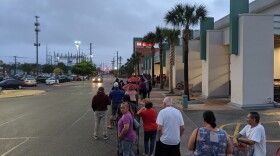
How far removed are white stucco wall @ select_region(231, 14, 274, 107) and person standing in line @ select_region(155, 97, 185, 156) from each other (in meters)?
14.2

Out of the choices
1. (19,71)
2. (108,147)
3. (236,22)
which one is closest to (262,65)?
(236,22)

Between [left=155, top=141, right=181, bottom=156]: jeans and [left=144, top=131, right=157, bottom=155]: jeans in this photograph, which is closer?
[left=155, top=141, right=181, bottom=156]: jeans

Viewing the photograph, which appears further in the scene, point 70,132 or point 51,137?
point 70,132

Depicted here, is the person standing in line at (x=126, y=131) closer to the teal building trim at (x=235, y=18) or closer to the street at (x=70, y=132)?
the street at (x=70, y=132)

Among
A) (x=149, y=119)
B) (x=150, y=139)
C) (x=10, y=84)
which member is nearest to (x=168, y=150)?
(x=149, y=119)

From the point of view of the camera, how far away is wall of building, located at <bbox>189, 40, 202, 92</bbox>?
3706cm

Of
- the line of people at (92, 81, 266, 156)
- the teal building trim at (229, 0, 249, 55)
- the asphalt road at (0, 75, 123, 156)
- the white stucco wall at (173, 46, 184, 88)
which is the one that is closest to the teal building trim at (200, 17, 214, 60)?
the teal building trim at (229, 0, 249, 55)

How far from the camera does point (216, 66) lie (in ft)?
90.5

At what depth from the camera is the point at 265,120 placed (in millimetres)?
15727

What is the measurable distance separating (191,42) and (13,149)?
28.8 m

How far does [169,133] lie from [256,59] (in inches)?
584

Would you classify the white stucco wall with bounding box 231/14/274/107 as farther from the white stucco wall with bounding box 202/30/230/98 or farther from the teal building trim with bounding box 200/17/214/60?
the teal building trim with bounding box 200/17/214/60

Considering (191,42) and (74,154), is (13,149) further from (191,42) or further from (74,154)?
(191,42)

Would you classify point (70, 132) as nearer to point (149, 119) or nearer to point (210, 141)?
point (149, 119)
